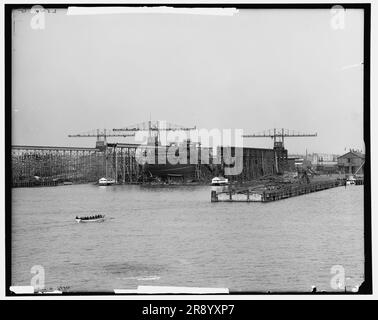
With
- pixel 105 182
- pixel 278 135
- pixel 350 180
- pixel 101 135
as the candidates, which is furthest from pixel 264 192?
pixel 101 135

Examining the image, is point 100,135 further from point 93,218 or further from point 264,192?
point 264,192

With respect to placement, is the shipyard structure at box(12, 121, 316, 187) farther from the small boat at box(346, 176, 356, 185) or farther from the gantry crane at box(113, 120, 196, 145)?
the small boat at box(346, 176, 356, 185)

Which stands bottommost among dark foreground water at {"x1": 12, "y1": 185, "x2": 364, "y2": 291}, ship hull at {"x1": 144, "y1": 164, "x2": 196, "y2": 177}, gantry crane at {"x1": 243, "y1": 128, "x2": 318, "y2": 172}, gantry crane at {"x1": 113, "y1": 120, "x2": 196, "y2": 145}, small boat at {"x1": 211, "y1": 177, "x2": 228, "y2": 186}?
dark foreground water at {"x1": 12, "y1": 185, "x2": 364, "y2": 291}

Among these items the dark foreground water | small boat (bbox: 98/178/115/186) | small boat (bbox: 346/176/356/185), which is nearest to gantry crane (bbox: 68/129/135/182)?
small boat (bbox: 98/178/115/186)

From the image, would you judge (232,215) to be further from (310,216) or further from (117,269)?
(117,269)

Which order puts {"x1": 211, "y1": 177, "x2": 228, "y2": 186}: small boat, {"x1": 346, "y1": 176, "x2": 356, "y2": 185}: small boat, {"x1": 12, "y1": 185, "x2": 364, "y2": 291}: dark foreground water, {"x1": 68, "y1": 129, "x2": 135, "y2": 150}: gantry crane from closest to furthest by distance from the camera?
{"x1": 12, "y1": 185, "x2": 364, "y2": 291}: dark foreground water → {"x1": 346, "y1": 176, "x2": 356, "y2": 185}: small boat → {"x1": 68, "y1": 129, "x2": 135, "y2": 150}: gantry crane → {"x1": 211, "y1": 177, "x2": 228, "y2": 186}: small boat
